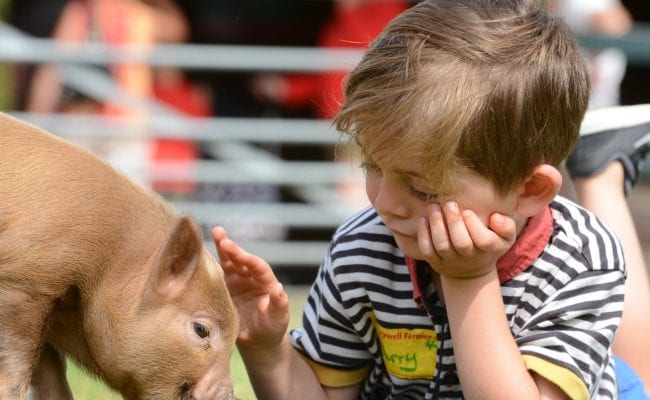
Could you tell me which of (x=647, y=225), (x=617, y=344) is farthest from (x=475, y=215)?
(x=647, y=225)

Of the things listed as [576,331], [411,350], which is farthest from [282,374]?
[576,331]

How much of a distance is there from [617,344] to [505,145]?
1.19 metres

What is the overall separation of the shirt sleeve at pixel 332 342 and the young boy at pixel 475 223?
0.07 meters

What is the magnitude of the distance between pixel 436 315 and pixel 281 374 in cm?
47

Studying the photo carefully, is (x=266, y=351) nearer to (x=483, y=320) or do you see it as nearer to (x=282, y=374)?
(x=282, y=374)

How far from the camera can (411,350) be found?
11.1 ft

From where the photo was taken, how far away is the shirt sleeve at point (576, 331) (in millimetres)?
3086

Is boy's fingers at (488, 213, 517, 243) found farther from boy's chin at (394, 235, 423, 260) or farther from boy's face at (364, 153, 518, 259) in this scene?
boy's chin at (394, 235, 423, 260)

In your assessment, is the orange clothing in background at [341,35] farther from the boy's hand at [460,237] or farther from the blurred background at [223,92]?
the boy's hand at [460,237]

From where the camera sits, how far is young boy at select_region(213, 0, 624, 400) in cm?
298

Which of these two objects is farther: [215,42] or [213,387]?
[215,42]

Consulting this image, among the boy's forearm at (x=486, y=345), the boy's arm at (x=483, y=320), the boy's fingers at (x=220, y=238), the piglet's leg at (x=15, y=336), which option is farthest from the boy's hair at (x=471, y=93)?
the piglet's leg at (x=15, y=336)

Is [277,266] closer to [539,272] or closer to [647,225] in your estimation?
[647,225]

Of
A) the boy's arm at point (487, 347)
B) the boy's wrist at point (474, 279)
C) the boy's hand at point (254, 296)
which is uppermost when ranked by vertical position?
the boy's wrist at point (474, 279)
